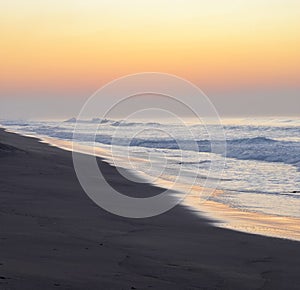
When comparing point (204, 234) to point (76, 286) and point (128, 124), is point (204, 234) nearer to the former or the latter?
point (76, 286)

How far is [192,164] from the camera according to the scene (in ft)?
106

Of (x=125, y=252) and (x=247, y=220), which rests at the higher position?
(x=247, y=220)

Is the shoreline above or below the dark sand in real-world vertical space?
above

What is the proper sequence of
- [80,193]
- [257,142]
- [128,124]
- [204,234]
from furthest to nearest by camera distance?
[128,124] → [257,142] → [80,193] → [204,234]

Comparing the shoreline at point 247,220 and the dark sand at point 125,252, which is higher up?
the shoreline at point 247,220

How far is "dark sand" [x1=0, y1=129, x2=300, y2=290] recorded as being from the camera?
695cm

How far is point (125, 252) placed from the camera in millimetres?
8797

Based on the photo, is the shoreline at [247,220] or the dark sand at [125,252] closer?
the dark sand at [125,252]

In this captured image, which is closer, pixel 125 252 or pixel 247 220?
pixel 125 252

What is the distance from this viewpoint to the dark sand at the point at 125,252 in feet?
22.8

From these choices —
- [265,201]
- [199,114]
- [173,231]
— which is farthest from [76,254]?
[265,201]

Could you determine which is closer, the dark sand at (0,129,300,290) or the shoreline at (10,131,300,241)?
the dark sand at (0,129,300,290)

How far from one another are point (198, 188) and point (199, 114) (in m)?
8.72

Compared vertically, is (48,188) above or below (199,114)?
below
